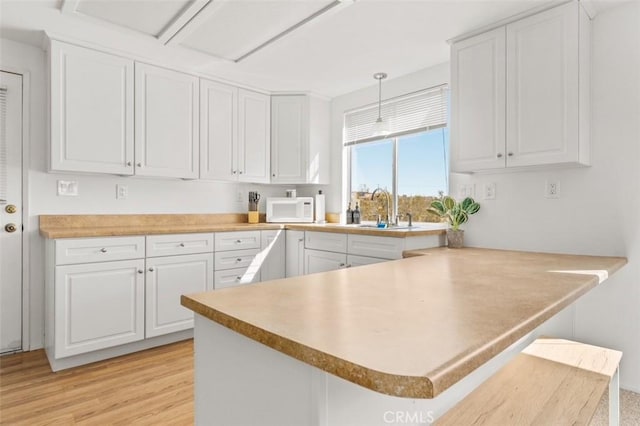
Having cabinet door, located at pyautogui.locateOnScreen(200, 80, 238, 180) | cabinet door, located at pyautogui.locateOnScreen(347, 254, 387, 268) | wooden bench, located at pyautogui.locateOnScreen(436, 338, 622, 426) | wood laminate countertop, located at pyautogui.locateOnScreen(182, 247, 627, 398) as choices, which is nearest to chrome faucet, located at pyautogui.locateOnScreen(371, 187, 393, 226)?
cabinet door, located at pyautogui.locateOnScreen(347, 254, 387, 268)

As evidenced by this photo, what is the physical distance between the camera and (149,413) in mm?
1884

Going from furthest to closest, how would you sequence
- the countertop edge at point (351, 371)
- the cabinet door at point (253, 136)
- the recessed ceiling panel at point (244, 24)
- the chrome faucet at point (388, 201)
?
the cabinet door at point (253, 136)
the chrome faucet at point (388, 201)
the recessed ceiling panel at point (244, 24)
the countertop edge at point (351, 371)

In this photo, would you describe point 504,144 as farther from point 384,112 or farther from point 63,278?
point 63,278

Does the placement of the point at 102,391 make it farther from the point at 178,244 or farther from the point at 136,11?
the point at 136,11

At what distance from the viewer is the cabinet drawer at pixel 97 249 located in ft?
7.69

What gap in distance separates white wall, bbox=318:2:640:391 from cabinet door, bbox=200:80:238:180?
253cm

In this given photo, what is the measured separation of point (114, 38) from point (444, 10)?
2243 millimetres

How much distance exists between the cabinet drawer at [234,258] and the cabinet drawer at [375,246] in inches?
35.8

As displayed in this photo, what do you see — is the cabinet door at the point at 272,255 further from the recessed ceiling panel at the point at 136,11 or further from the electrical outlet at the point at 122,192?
the recessed ceiling panel at the point at 136,11

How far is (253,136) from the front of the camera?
12.0ft

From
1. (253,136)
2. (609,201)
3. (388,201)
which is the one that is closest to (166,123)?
(253,136)

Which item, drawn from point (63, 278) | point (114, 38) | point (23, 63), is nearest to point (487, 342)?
point (63, 278)

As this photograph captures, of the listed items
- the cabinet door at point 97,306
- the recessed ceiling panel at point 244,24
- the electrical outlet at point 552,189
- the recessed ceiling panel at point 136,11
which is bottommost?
the cabinet door at point 97,306

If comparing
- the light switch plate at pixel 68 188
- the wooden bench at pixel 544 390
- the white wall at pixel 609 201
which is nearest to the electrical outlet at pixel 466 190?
the white wall at pixel 609 201
